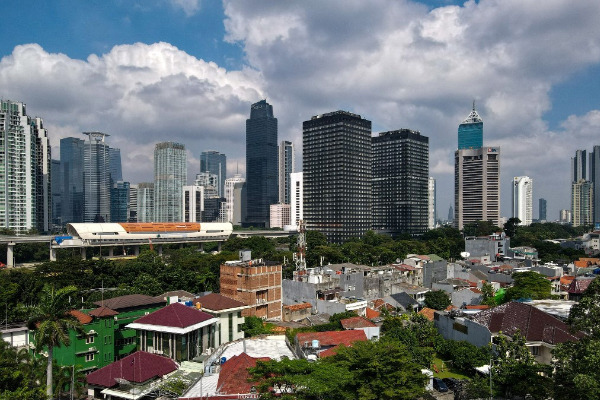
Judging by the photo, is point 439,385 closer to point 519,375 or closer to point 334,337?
point 519,375

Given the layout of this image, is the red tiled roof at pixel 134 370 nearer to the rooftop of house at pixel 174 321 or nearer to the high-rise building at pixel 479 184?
the rooftop of house at pixel 174 321

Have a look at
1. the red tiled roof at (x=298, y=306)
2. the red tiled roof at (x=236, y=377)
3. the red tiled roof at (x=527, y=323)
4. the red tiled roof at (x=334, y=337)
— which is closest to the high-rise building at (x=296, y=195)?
the red tiled roof at (x=298, y=306)

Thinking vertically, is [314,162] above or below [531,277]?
above

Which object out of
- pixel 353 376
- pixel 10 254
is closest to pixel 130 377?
pixel 353 376

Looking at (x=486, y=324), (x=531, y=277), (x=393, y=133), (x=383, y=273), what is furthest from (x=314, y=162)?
(x=486, y=324)

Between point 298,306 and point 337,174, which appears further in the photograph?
point 337,174

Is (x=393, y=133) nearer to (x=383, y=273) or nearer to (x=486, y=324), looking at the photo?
(x=383, y=273)

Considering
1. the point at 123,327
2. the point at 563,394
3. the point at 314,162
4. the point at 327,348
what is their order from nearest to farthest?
the point at 563,394 < the point at 327,348 < the point at 123,327 < the point at 314,162
